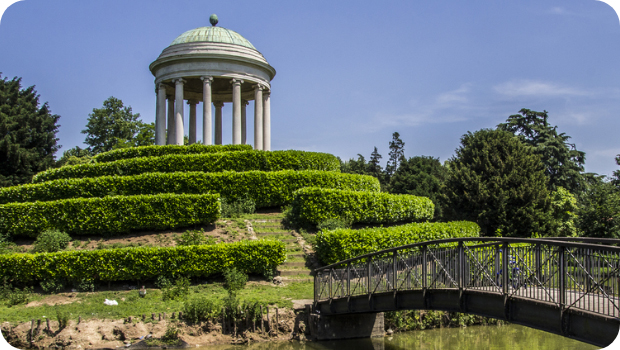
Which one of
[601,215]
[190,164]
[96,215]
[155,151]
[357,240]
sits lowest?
[357,240]

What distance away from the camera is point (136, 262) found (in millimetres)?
21750

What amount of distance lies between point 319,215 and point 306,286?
19.4 ft

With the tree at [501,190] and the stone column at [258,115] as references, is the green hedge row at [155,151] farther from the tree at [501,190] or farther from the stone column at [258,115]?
the tree at [501,190]

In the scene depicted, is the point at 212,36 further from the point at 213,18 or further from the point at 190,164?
the point at 190,164

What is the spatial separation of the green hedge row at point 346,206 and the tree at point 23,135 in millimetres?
31957

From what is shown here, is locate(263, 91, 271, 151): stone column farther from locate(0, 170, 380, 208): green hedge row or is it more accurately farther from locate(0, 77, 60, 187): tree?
locate(0, 77, 60, 187): tree

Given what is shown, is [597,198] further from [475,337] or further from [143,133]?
[143,133]

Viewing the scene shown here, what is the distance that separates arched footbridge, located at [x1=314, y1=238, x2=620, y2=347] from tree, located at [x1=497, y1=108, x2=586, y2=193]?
142ft

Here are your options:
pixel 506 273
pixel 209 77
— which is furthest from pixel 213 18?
pixel 506 273

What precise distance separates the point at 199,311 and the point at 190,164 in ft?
50.4

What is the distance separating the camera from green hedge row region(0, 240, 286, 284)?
21.3 meters

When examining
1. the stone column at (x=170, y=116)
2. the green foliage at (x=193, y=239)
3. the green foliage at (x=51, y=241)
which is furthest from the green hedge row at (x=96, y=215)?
the stone column at (x=170, y=116)

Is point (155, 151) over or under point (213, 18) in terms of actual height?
under

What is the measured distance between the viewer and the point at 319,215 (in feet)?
90.8
